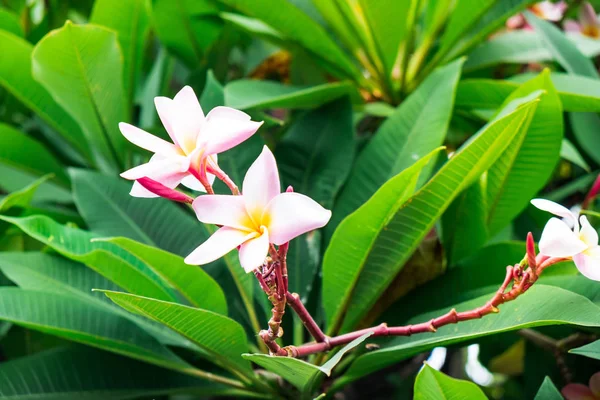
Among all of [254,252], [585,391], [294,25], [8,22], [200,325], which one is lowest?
[585,391]

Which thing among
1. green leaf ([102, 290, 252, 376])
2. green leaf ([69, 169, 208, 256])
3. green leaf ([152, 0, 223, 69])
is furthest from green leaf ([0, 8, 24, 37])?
green leaf ([102, 290, 252, 376])

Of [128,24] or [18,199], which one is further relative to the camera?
[128,24]

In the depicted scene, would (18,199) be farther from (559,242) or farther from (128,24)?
(559,242)

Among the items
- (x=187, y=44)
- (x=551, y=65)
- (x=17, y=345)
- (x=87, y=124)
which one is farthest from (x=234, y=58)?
(x=17, y=345)

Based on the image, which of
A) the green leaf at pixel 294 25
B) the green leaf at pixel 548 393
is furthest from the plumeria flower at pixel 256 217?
the green leaf at pixel 294 25

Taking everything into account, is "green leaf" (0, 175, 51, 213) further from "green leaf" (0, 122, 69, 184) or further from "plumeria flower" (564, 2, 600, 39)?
"plumeria flower" (564, 2, 600, 39)

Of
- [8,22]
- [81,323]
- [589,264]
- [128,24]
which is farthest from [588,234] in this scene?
[8,22]
